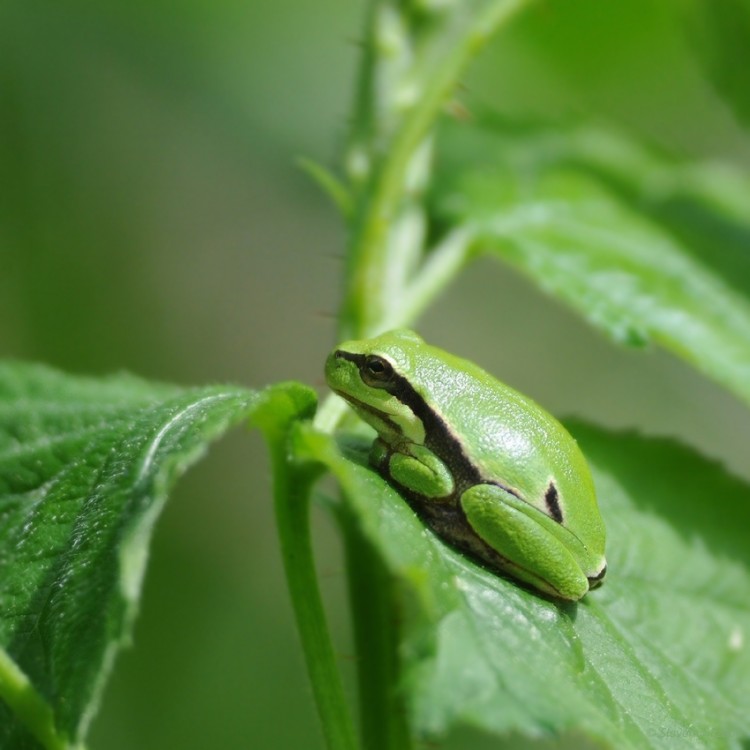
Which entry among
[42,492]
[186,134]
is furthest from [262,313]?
[42,492]

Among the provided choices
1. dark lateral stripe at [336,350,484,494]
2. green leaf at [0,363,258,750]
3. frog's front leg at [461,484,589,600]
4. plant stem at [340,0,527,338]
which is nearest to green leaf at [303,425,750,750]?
frog's front leg at [461,484,589,600]

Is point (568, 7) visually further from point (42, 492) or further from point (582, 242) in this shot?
point (42, 492)

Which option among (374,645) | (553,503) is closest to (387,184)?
(553,503)

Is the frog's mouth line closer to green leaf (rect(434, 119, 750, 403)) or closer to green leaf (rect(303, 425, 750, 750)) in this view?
green leaf (rect(303, 425, 750, 750))

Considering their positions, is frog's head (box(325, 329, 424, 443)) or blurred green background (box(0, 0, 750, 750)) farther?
blurred green background (box(0, 0, 750, 750))

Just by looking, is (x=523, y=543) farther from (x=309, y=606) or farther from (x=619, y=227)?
(x=619, y=227)
